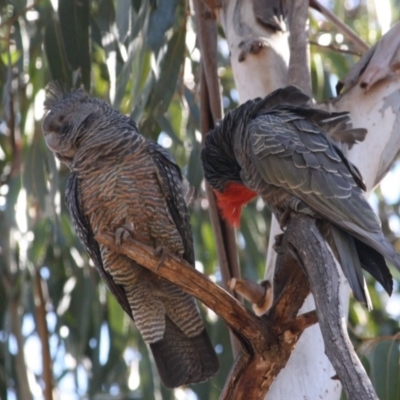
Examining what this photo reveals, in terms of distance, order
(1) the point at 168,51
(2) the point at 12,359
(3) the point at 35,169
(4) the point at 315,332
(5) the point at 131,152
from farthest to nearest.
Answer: (2) the point at 12,359 < (3) the point at 35,169 < (1) the point at 168,51 < (5) the point at 131,152 < (4) the point at 315,332

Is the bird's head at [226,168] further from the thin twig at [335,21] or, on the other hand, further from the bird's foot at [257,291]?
the thin twig at [335,21]

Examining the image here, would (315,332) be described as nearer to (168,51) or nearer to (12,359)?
(168,51)

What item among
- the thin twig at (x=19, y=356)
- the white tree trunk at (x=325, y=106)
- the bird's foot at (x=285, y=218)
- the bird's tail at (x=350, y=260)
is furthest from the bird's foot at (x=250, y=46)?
the thin twig at (x=19, y=356)

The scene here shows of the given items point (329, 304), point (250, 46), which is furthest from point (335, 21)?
point (329, 304)

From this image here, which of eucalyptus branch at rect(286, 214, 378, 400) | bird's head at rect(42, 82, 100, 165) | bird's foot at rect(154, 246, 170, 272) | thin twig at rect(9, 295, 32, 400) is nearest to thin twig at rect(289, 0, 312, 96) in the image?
eucalyptus branch at rect(286, 214, 378, 400)

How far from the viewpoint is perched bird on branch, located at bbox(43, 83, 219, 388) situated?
3.23 metres

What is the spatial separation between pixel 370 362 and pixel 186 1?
1.90 m

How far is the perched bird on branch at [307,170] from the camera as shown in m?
2.72

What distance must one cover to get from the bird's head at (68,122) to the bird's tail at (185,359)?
0.84m

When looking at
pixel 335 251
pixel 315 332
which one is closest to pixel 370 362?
pixel 315 332

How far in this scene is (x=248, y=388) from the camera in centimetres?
269

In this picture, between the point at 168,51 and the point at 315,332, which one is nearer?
the point at 315,332

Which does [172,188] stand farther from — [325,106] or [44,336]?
[44,336]

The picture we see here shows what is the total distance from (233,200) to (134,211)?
482 mm
